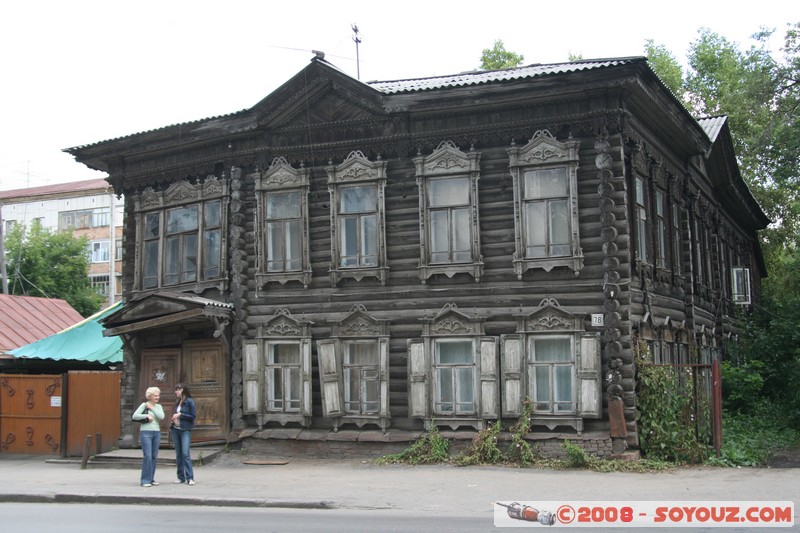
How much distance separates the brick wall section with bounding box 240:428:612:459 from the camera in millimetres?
15500

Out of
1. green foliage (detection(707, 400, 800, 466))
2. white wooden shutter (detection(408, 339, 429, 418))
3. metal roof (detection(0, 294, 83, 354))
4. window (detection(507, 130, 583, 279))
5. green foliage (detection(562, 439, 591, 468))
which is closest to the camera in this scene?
green foliage (detection(562, 439, 591, 468))

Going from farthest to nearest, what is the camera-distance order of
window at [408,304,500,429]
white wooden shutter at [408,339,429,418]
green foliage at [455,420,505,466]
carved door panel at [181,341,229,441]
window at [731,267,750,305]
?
window at [731,267,750,305], carved door panel at [181,341,229,441], white wooden shutter at [408,339,429,418], window at [408,304,500,429], green foliage at [455,420,505,466]

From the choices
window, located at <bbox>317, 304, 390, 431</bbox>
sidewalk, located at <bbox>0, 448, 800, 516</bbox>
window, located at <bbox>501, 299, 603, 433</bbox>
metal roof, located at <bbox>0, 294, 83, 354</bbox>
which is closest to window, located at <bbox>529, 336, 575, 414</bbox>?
window, located at <bbox>501, 299, 603, 433</bbox>

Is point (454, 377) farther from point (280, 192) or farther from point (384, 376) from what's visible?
point (280, 192)

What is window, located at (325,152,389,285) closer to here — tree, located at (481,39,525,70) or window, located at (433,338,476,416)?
window, located at (433,338,476,416)

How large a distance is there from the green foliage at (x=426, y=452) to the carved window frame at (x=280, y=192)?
13.0 ft

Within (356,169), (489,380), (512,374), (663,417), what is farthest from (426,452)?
(356,169)

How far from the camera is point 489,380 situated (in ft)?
53.0

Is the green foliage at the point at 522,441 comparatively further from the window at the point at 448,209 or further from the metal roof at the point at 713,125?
the metal roof at the point at 713,125

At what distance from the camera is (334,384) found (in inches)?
679

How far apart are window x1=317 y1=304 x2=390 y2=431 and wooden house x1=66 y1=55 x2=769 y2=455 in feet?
0.15

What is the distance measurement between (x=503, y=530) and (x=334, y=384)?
8.21 m

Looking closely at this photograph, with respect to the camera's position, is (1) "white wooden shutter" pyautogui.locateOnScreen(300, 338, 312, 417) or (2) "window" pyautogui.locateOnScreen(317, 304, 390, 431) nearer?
(2) "window" pyautogui.locateOnScreen(317, 304, 390, 431)

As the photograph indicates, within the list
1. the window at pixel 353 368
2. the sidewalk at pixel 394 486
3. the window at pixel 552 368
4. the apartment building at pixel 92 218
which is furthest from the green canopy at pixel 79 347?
the apartment building at pixel 92 218
